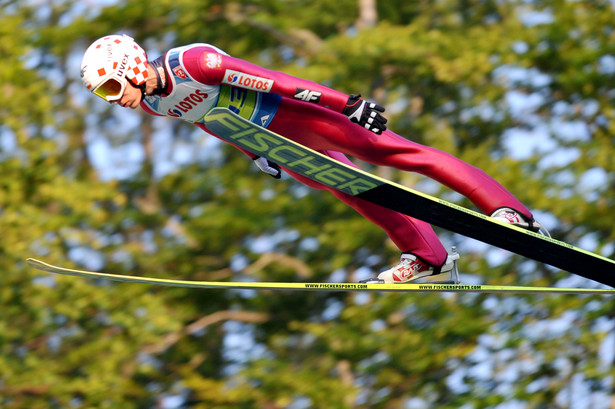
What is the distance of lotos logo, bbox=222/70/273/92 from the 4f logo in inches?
5.7

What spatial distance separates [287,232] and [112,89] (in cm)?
846

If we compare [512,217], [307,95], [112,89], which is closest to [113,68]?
[112,89]

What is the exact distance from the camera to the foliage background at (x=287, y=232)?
11492 mm

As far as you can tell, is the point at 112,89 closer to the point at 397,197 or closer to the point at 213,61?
the point at 213,61

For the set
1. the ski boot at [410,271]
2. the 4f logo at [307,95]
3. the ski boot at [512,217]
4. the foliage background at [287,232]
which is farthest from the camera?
the foliage background at [287,232]

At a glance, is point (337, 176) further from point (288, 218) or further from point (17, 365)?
point (17, 365)

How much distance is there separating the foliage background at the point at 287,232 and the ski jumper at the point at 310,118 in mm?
6507

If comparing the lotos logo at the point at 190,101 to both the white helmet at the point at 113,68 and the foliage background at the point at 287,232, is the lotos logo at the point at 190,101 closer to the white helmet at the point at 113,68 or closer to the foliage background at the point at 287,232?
the white helmet at the point at 113,68

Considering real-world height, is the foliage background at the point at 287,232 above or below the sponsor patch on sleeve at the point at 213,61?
above

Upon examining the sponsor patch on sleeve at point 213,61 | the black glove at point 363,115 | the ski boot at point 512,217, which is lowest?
the ski boot at point 512,217

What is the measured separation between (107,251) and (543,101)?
277 inches

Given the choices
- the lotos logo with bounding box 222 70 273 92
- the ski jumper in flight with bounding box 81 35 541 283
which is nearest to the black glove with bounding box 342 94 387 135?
the ski jumper in flight with bounding box 81 35 541 283

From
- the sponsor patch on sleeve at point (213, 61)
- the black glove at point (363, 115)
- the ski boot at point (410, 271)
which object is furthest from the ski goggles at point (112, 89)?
the ski boot at point (410, 271)

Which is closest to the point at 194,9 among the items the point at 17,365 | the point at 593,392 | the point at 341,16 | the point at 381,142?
the point at 341,16
